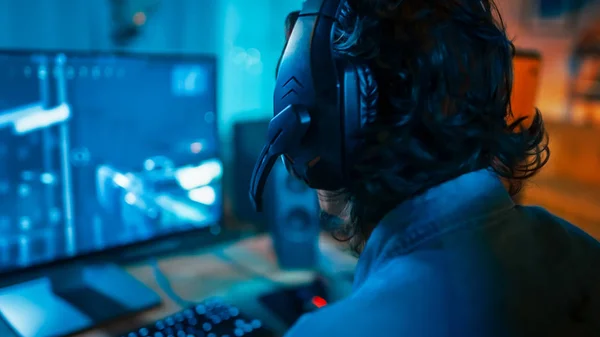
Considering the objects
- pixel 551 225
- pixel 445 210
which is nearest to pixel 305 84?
pixel 445 210

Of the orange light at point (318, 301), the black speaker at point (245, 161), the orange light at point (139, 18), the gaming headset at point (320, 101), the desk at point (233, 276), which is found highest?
the orange light at point (139, 18)

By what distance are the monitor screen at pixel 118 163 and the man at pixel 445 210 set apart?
0.52 metres

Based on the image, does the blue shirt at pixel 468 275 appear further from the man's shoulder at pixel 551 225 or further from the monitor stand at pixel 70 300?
the monitor stand at pixel 70 300

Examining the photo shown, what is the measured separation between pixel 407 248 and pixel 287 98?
0.20 metres

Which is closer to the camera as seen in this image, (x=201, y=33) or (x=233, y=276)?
(x=233, y=276)

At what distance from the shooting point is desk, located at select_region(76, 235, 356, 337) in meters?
0.86

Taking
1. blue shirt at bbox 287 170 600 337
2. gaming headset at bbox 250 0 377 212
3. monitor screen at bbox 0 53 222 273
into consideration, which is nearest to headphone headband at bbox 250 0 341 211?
gaming headset at bbox 250 0 377 212

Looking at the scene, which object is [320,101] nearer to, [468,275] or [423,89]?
[423,89]

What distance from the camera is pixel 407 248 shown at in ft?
1.50

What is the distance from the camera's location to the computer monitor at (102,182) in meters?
0.82

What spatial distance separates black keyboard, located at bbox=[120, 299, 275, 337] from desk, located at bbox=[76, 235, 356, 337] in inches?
1.6

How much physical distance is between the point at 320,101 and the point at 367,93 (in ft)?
0.17

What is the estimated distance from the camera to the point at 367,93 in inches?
19.0

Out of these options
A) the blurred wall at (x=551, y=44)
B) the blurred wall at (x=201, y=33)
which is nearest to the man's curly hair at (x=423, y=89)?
the blurred wall at (x=201, y=33)
